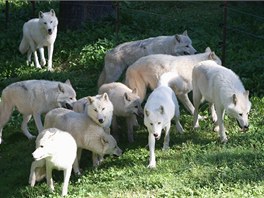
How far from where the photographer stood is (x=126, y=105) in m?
9.98

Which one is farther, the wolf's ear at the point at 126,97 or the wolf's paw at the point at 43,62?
the wolf's paw at the point at 43,62

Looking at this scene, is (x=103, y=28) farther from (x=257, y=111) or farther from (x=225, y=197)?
(x=225, y=197)

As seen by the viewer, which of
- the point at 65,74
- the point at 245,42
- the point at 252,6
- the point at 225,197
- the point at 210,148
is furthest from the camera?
the point at 252,6

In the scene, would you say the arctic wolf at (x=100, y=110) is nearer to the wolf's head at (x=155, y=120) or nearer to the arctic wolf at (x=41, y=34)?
the wolf's head at (x=155, y=120)

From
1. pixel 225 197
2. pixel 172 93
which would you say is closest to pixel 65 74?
pixel 172 93

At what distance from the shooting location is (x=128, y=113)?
10.0 metres

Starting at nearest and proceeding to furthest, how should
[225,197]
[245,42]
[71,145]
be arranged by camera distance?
1. [225,197]
2. [71,145]
3. [245,42]

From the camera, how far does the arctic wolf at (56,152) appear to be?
8062mm

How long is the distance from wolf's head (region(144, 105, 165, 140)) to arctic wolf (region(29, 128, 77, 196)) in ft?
3.81

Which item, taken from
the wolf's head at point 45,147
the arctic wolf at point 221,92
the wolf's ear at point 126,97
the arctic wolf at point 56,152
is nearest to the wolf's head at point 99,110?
the wolf's ear at point 126,97

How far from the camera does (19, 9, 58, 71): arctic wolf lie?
14.2m

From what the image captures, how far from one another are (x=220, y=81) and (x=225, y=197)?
95.6 inches

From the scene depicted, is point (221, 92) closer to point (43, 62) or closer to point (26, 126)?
point (26, 126)

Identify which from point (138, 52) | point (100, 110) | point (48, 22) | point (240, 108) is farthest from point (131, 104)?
point (48, 22)
